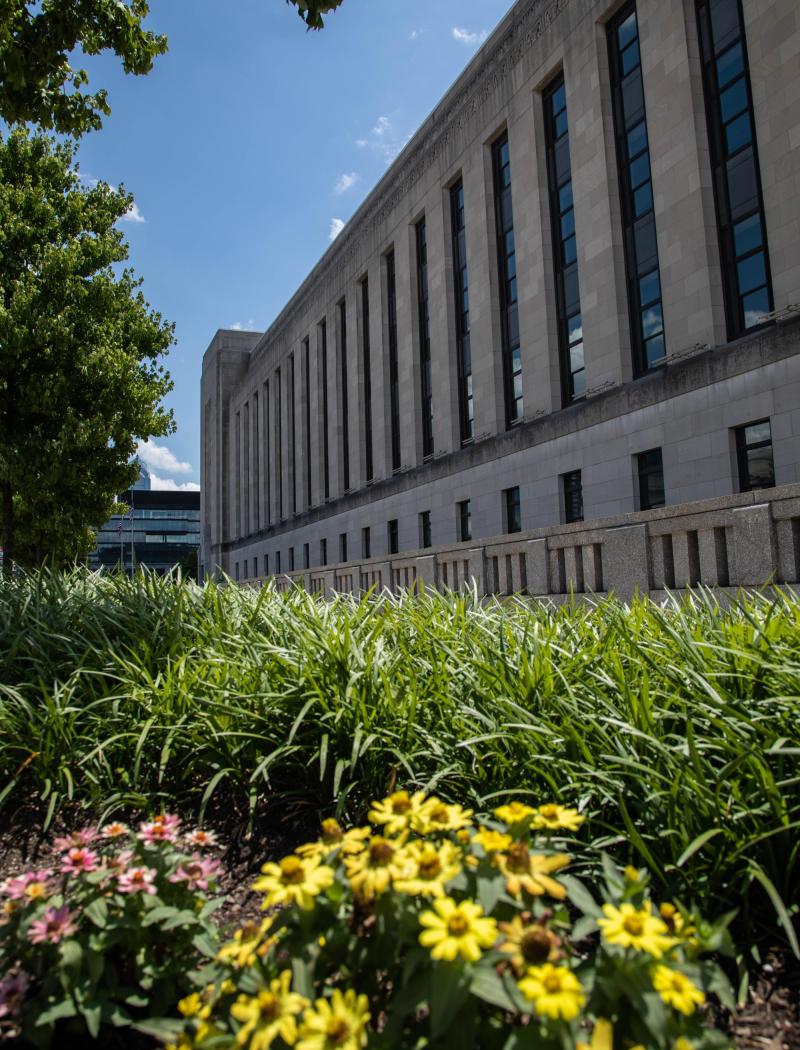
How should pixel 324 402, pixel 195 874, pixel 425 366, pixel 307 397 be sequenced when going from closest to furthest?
1. pixel 195 874
2. pixel 425 366
3. pixel 324 402
4. pixel 307 397

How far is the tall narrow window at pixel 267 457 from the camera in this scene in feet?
215

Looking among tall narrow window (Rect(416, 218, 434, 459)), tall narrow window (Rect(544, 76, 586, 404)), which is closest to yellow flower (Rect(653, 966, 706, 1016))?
tall narrow window (Rect(544, 76, 586, 404))

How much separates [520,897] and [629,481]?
23.4m

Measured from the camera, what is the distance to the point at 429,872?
1761mm

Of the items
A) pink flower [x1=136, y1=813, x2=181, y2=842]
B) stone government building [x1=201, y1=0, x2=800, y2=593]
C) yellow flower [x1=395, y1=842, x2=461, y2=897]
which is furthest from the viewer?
stone government building [x1=201, y1=0, x2=800, y2=593]

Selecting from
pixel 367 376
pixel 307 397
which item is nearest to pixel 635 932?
pixel 367 376

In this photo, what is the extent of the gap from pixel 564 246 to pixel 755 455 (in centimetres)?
1219

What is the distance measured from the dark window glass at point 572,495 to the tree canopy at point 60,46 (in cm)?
1997

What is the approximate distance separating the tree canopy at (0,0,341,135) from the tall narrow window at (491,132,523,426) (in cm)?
2164

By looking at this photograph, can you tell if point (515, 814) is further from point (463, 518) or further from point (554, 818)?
point (463, 518)

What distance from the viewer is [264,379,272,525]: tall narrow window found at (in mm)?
65562

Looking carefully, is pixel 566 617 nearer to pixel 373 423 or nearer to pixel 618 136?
pixel 618 136

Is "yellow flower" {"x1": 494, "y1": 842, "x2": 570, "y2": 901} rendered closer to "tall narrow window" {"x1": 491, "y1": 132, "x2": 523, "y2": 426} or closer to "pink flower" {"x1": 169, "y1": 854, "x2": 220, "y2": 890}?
"pink flower" {"x1": 169, "y1": 854, "x2": 220, "y2": 890}

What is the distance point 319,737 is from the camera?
3924 millimetres
